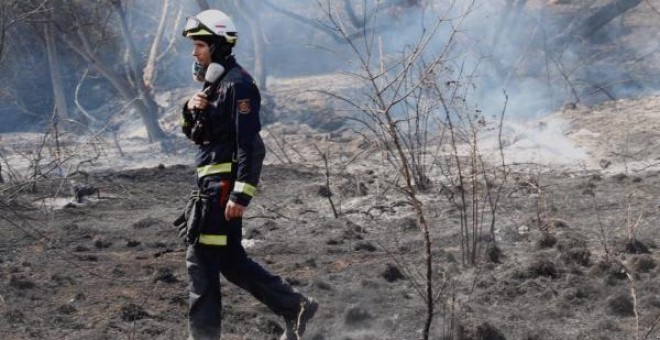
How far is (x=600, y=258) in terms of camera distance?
251 inches

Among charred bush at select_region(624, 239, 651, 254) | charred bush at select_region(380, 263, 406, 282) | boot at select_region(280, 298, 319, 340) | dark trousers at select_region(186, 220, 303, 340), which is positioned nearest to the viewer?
dark trousers at select_region(186, 220, 303, 340)

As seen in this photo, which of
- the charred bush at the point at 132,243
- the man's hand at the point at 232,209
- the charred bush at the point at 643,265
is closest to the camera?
the man's hand at the point at 232,209

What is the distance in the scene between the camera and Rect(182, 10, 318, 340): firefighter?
461cm

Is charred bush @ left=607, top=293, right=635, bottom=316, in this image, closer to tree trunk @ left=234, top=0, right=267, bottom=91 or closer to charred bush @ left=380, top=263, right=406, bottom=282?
charred bush @ left=380, top=263, right=406, bottom=282

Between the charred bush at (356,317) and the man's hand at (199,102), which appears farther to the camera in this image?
the charred bush at (356,317)

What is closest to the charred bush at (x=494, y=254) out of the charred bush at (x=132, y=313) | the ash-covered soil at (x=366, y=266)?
the ash-covered soil at (x=366, y=266)

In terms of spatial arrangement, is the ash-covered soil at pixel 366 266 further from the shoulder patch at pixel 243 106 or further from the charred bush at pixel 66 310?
the shoulder patch at pixel 243 106

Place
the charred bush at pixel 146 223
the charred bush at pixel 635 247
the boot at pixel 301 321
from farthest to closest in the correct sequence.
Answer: the charred bush at pixel 146 223 < the charred bush at pixel 635 247 < the boot at pixel 301 321

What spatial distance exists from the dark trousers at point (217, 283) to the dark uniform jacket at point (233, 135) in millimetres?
255

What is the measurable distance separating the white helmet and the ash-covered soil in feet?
3.56

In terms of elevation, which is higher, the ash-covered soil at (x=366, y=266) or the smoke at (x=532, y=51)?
the smoke at (x=532, y=51)

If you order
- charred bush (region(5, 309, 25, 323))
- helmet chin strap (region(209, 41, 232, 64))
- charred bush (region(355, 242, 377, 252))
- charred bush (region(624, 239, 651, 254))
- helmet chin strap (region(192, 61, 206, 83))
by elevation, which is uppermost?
helmet chin strap (region(209, 41, 232, 64))

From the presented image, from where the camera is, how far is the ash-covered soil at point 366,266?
5383 mm

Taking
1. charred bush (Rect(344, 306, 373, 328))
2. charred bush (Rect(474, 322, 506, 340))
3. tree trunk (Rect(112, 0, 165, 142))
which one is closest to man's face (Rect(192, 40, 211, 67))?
charred bush (Rect(344, 306, 373, 328))
